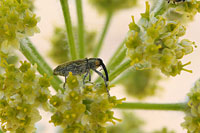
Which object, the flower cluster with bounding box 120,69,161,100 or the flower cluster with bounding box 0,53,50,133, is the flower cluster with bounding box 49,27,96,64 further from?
the flower cluster with bounding box 0,53,50,133

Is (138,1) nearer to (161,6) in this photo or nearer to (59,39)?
(59,39)

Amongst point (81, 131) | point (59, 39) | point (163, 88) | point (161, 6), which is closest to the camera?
point (81, 131)

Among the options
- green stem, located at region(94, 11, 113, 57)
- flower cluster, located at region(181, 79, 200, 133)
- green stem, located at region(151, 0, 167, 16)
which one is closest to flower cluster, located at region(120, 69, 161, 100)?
green stem, located at region(94, 11, 113, 57)

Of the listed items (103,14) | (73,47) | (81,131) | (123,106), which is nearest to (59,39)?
(103,14)

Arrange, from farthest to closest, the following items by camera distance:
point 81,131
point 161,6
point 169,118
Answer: point 169,118 → point 161,6 → point 81,131

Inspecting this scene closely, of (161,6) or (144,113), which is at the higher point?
(144,113)

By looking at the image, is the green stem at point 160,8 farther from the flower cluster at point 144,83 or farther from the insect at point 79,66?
the flower cluster at point 144,83
